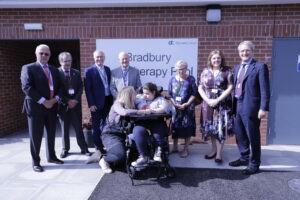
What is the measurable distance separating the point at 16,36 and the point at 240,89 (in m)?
4.20

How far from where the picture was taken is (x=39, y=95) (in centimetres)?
305

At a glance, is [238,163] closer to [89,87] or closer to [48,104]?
[89,87]

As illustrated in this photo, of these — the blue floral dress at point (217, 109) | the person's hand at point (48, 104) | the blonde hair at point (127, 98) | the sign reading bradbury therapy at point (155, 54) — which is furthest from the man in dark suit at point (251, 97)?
the person's hand at point (48, 104)

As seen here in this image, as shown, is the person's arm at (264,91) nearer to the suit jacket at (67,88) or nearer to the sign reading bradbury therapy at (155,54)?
the sign reading bradbury therapy at (155,54)

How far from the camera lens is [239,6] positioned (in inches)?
165

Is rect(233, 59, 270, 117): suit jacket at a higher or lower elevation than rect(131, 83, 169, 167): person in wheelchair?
higher

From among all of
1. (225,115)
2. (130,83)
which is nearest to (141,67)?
(130,83)

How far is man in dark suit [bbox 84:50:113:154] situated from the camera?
3578 mm

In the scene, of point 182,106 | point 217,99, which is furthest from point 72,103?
point 217,99

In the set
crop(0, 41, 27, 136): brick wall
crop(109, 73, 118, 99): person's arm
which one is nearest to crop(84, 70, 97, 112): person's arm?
crop(109, 73, 118, 99): person's arm

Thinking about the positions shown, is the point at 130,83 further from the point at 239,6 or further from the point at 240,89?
the point at 239,6

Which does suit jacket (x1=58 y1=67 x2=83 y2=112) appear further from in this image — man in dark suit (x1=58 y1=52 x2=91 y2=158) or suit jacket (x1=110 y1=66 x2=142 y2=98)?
suit jacket (x1=110 y1=66 x2=142 y2=98)

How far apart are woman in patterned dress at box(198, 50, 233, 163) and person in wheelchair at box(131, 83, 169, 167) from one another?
2.11 ft

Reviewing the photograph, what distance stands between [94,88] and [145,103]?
883 mm
